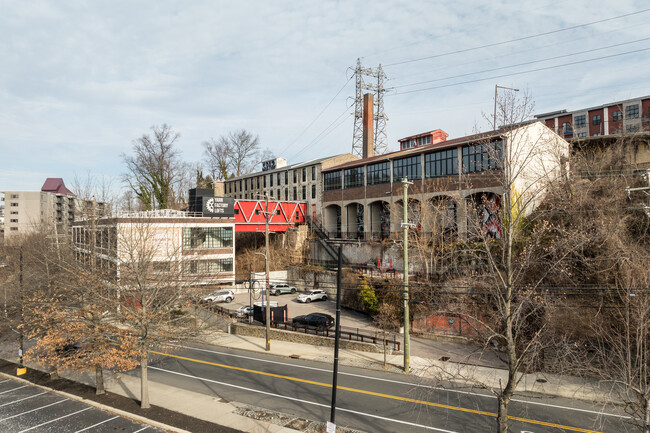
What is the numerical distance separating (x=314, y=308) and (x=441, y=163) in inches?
748

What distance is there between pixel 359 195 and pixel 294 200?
600 inches

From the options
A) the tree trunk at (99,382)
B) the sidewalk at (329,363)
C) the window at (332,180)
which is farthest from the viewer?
the window at (332,180)

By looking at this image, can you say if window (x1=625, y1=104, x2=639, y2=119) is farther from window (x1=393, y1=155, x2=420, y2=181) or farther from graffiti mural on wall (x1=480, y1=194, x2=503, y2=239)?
graffiti mural on wall (x1=480, y1=194, x2=503, y2=239)

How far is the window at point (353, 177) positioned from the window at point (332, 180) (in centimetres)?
127

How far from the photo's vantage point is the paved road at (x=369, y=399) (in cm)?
1461

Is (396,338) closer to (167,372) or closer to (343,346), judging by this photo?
(343,346)

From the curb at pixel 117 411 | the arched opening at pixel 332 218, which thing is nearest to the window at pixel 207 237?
the arched opening at pixel 332 218

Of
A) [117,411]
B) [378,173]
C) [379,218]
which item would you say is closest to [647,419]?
[117,411]

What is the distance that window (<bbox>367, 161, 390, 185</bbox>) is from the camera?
45934mm

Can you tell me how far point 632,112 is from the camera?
59.8 m

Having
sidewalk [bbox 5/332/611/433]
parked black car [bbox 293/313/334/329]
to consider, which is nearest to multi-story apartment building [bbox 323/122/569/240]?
sidewalk [bbox 5/332/611/433]

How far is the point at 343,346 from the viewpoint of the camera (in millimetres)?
26359

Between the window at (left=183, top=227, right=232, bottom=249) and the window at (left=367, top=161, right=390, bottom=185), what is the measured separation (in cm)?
1820

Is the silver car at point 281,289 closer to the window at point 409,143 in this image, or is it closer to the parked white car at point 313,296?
the parked white car at point 313,296
